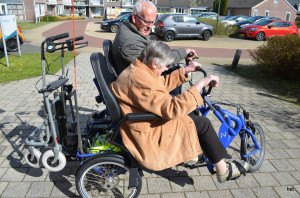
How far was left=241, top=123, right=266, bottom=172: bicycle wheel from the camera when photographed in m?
3.07

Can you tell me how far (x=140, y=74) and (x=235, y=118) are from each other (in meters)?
1.36

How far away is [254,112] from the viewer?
511cm

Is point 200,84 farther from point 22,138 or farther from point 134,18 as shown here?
point 22,138

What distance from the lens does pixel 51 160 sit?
8.58 feet

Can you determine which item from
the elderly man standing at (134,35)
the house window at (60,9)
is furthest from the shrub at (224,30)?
the house window at (60,9)

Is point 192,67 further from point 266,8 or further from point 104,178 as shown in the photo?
point 266,8

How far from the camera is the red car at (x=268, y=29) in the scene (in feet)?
58.0

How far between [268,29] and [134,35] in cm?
1762

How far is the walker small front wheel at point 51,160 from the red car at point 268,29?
59.0ft

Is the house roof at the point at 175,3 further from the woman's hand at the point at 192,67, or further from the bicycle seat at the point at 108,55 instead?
the woman's hand at the point at 192,67

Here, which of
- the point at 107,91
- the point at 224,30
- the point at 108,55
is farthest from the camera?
the point at 224,30

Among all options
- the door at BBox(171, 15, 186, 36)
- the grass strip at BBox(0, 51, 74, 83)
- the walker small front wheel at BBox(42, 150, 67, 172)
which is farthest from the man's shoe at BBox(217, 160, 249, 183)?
the door at BBox(171, 15, 186, 36)

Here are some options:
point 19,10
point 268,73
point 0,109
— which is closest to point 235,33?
point 268,73

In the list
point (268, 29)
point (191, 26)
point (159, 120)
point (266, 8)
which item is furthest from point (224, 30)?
point (266, 8)
